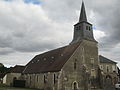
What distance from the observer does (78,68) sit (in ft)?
107

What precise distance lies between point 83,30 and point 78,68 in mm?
8355

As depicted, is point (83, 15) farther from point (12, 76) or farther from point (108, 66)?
point (12, 76)

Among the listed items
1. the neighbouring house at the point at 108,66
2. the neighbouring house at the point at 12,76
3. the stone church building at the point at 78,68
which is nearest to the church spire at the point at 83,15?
the stone church building at the point at 78,68

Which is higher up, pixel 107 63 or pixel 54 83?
pixel 107 63

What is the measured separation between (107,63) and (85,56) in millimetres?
16049

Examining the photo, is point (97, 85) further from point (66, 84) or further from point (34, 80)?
point (34, 80)

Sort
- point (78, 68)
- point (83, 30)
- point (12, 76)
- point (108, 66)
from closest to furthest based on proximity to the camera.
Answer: point (78, 68), point (83, 30), point (108, 66), point (12, 76)

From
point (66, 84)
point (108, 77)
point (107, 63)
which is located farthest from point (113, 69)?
point (66, 84)

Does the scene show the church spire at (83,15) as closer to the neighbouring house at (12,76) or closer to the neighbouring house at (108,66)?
the neighbouring house at (108,66)

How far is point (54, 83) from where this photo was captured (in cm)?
3153

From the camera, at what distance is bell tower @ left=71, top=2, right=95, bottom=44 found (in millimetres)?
35566

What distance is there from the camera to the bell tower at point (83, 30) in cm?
3557

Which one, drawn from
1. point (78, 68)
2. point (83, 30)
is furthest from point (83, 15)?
point (78, 68)

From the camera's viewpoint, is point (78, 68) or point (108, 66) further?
point (108, 66)
